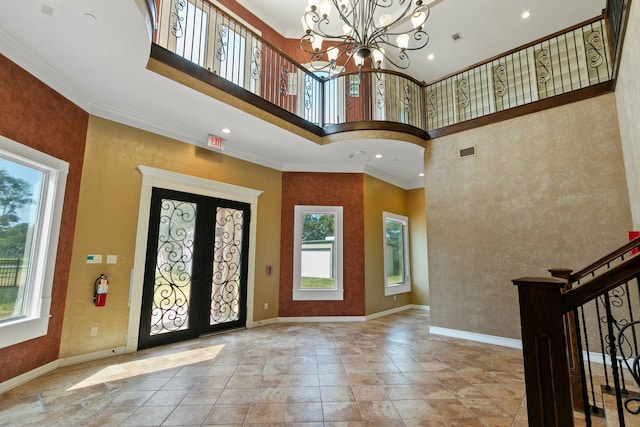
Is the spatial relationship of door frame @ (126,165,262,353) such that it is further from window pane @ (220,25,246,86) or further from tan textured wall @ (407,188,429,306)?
tan textured wall @ (407,188,429,306)

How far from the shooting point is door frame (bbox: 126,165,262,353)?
4.31 m

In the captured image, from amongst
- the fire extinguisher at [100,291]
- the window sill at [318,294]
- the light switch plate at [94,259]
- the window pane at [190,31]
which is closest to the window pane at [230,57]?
the window pane at [190,31]

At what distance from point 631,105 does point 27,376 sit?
697 cm

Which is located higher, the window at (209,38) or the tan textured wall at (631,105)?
the window at (209,38)

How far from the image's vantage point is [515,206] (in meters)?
4.71

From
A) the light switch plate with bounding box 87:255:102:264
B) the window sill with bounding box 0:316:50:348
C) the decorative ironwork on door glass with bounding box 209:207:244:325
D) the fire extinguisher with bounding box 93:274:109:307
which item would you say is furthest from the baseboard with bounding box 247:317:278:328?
the window sill with bounding box 0:316:50:348

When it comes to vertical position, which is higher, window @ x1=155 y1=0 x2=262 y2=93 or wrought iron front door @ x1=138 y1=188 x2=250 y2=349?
window @ x1=155 y1=0 x2=262 y2=93

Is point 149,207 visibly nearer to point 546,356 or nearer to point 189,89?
point 189,89

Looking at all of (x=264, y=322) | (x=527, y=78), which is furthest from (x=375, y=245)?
(x=527, y=78)

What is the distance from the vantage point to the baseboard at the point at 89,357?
3736 millimetres

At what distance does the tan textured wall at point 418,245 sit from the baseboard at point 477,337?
8.61 ft

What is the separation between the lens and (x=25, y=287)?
3369 millimetres

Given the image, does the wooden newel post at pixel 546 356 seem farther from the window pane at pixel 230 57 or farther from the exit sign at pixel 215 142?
the exit sign at pixel 215 142

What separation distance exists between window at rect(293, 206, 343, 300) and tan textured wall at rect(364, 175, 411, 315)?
24.1 inches
